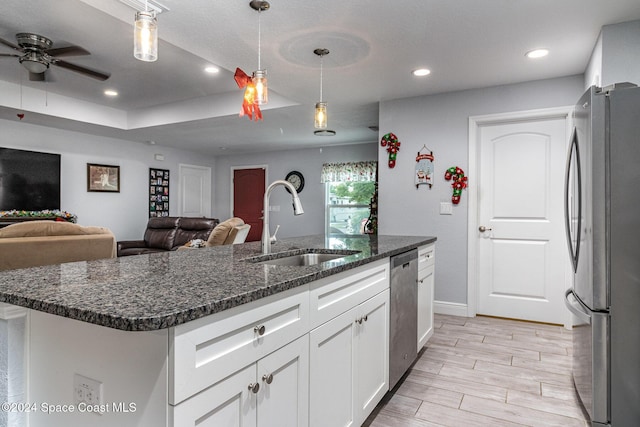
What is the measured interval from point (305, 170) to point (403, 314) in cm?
536

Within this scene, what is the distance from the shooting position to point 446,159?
13.0 ft

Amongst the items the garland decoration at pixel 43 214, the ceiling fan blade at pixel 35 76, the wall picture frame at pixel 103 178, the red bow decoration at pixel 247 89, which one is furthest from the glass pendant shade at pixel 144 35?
the wall picture frame at pixel 103 178

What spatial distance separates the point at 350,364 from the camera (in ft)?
5.29

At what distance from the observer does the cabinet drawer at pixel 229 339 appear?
0.81 meters

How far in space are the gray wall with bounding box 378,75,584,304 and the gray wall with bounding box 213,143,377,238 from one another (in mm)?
2583

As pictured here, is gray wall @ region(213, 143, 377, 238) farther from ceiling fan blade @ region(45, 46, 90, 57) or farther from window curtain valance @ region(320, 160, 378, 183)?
ceiling fan blade @ region(45, 46, 90, 57)

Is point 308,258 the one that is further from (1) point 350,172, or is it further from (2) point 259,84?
(1) point 350,172

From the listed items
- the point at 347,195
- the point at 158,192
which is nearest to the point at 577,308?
the point at 347,195

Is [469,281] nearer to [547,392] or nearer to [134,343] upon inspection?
[547,392]

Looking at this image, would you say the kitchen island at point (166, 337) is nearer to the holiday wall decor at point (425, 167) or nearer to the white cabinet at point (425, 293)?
the white cabinet at point (425, 293)

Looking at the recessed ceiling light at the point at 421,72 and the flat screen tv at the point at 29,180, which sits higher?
the recessed ceiling light at the point at 421,72

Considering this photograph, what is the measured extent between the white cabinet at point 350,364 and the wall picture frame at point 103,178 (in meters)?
5.64

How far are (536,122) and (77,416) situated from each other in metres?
4.07

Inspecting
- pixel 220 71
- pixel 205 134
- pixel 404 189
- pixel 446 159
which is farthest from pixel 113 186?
pixel 446 159
